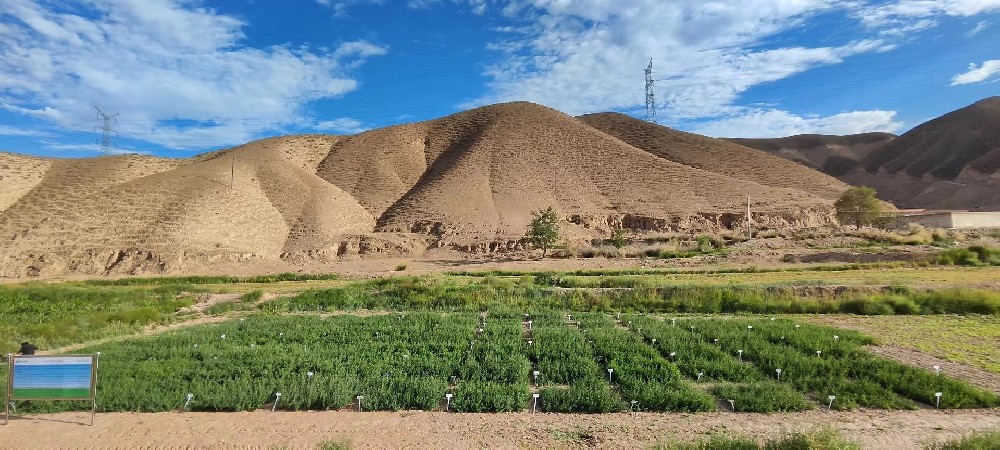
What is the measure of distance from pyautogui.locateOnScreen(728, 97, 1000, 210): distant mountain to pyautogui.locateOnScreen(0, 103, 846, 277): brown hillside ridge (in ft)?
103

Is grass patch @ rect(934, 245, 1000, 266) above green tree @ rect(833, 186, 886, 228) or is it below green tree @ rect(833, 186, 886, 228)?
below

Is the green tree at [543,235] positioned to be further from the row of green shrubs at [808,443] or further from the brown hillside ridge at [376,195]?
the row of green shrubs at [808,443]

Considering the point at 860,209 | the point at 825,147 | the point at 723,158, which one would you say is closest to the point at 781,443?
the point at 860,209

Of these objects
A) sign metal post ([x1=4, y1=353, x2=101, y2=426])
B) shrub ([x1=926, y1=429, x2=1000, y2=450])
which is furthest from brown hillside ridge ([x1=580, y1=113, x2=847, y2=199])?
sign metal post ([x1=4, y1=353, x2=101, y2=426])

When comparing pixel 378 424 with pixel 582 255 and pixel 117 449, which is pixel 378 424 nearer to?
pixel 117 449

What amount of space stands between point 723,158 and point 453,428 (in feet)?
257

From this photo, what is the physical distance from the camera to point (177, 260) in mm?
43719

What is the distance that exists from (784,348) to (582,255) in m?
32.5

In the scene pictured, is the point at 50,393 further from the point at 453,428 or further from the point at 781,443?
the point at 781,443

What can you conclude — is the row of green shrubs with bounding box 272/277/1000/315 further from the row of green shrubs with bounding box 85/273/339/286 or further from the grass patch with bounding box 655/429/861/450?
the grass patch with bounding box 655/429/861/450

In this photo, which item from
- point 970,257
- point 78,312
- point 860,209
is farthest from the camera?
point 860,209

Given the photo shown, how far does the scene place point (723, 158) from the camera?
3093 inches

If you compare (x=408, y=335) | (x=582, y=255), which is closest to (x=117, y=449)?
(x=408, y=335)

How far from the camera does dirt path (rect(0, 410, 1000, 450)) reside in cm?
Result: 765
